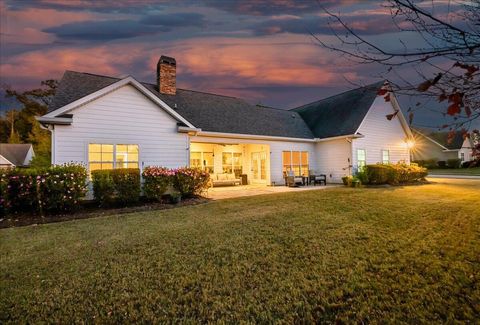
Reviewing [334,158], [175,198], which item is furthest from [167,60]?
[334,158]

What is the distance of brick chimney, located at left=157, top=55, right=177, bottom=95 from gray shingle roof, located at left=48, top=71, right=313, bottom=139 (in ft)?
1.51

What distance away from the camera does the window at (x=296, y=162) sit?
16625mm

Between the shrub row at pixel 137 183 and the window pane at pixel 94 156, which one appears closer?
the shrub row at pixel 137 183

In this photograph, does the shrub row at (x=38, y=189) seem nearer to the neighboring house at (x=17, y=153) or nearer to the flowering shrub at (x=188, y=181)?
the flowering shrub at (x=188, y=181)

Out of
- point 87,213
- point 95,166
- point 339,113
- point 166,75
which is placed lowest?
point 87,213

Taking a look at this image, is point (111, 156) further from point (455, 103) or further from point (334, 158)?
point (334, 158)

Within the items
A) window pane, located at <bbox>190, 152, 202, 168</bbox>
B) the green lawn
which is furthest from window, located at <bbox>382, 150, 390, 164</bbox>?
window pane, located at <bbox>190, 152, 202, 168</bbox>

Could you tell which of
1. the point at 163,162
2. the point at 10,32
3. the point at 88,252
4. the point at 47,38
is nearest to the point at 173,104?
the point at 163,162

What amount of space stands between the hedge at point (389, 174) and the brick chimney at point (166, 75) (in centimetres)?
1349

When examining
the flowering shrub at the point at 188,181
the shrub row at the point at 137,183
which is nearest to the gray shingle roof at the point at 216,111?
the flowering shrub at the point at 188,181

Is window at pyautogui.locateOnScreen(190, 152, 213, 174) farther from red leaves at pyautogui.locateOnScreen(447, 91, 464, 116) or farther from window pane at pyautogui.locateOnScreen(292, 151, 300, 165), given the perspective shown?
red leaves at pyautogui.locateOnScreen(447, 91, 464, 116)

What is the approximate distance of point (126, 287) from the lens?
2955 millimetres

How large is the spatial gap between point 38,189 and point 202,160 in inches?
429

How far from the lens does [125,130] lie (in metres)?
10.3
